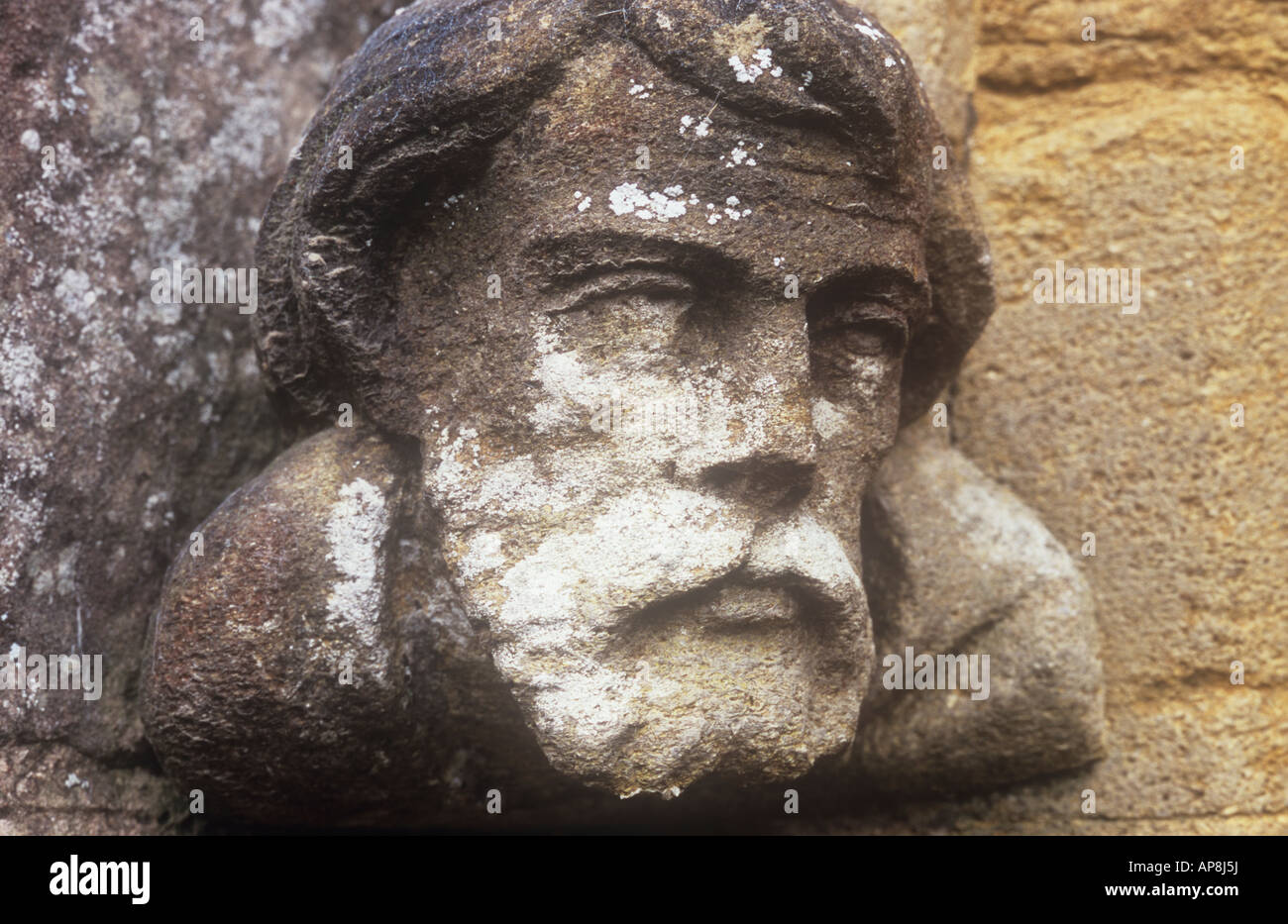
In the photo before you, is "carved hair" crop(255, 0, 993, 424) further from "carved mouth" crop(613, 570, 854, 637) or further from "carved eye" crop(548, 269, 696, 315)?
"carved mouth" crop(613, 570, 854, 637)

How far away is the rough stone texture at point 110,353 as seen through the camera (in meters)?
1.61

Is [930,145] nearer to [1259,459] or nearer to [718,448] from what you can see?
[718,448]

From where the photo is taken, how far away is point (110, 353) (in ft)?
5.71

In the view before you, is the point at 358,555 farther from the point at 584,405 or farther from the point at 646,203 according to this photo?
the point at 646,203

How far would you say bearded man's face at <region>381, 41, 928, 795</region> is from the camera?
1.33 metres

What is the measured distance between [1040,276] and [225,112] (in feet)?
4.13

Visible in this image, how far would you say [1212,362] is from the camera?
193 centimetres

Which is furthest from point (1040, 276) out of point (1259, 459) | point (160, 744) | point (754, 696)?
point (160, 744)

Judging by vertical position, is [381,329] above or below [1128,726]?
above

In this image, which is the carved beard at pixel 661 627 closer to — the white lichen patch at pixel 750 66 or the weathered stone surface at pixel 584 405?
the weathered stone surface at pixel 584 405

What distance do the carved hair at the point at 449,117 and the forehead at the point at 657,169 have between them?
2cm

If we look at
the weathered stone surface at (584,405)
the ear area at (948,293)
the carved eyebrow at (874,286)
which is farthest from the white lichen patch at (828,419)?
the ear area at (948,293)

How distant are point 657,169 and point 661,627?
1.56 ft

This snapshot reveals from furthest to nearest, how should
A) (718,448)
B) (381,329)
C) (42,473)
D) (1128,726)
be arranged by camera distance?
(1128,726) < (42,473) < (381,329) < (718,448)
